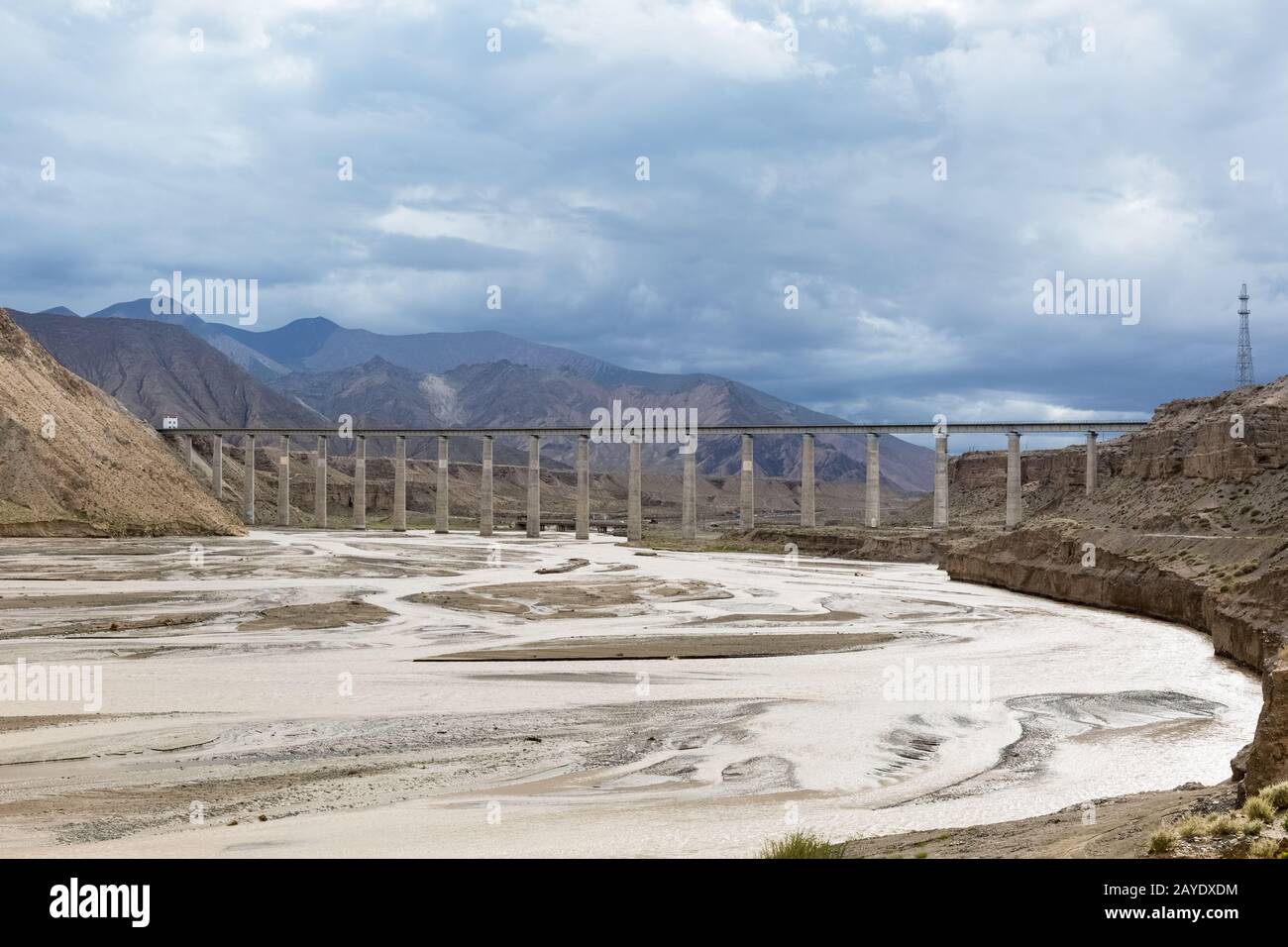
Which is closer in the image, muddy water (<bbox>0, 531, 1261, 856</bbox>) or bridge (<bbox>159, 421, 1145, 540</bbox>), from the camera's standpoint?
muddy water (<bbox>0, 531, 1261, 856</bbox>)

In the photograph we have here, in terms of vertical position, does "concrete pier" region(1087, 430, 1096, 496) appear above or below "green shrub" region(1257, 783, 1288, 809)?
above

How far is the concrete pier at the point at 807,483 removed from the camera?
414 feet

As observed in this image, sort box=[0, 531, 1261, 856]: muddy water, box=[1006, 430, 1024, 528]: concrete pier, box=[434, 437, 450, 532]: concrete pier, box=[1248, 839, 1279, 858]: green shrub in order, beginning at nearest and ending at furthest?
1. box=[1248, 839, 1279, 858]: green shrub
2. box=[0, 531, 1261, 856]: muddy water
3. box=[1006, 430, 1024, 528]: concrete pier
4. box=[434, 437, 450, 532]: concrete pier

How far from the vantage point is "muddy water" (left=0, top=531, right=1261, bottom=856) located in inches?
544

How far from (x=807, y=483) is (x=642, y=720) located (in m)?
109

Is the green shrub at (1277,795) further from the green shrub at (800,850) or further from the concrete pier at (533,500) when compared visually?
the concrete pier at (533,500)

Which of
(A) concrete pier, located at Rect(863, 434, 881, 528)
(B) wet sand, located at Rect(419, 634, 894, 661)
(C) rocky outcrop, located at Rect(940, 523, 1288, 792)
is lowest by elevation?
(B) wet sand, located at Rect(419, 634, 894, 661)

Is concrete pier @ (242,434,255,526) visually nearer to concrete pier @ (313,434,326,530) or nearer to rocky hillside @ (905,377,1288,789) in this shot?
concrete pier @ (313,434,326,530)

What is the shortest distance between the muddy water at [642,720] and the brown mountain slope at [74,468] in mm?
35575

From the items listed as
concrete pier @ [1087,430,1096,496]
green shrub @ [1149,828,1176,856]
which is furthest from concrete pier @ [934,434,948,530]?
green shrub @ [1149,828,1176,856]

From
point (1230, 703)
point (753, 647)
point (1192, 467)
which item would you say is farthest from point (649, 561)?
point (1230, 703)

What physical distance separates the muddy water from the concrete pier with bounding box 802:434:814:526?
79.7 metres

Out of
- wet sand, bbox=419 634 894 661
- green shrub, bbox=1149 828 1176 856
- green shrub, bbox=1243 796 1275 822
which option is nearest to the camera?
green shrub, bbox=1149 828 1176 856

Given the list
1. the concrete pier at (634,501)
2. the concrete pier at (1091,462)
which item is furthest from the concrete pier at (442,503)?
the concrete pier at (1091,462)
